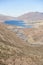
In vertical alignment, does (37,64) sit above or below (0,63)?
below

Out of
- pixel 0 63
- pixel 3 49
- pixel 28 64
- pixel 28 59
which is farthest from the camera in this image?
pixel 3 49

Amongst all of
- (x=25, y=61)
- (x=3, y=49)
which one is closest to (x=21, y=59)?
(x=25, y=61)

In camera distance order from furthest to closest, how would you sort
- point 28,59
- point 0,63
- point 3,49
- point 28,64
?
point 3,49 < point 28,59 < point 28,64 < point 0,63

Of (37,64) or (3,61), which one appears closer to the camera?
(3,61)

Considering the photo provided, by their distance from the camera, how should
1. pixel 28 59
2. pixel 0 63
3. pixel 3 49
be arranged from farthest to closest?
pixel 3 49 < pixel 28 59 < pixel 0 63

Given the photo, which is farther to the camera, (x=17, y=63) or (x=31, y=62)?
(x=31, y=62)

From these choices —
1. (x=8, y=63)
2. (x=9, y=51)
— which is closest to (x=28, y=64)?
(x=8, y=63)

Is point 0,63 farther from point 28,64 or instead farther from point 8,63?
point 28,64

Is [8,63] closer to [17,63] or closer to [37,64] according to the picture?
[17,63]

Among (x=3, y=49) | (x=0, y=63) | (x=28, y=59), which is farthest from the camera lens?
(x=3, y=49)

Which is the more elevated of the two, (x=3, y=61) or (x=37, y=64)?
(x=3, y=61)
